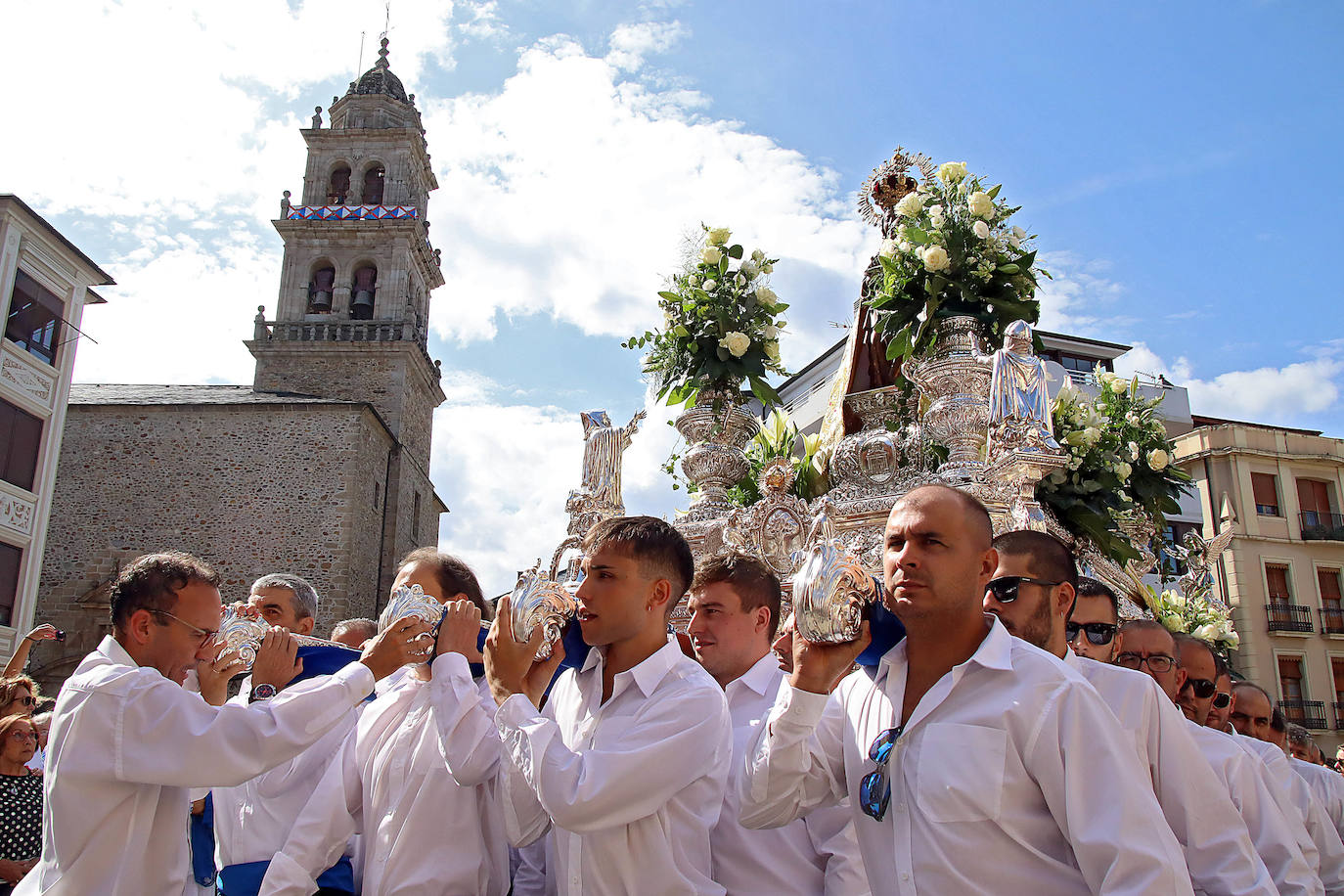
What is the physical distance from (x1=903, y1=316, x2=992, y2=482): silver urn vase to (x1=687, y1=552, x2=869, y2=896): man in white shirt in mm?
2316

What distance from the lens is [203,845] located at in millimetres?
4090

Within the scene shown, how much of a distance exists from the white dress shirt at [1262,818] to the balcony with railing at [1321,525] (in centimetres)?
2854

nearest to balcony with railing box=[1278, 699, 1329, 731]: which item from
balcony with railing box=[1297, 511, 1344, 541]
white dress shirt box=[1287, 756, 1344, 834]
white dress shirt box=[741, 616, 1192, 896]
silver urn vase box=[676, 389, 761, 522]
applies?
balcony with railing box=[1297, 511, 1344, 541]

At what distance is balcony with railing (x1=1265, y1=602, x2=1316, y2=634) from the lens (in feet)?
85.1

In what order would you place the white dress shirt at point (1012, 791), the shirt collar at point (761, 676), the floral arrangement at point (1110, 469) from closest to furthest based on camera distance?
the white dress shirt at point (1012, 791) < the shirt collar at point (761, 676) < the floral arrangement at point (1110, 469)

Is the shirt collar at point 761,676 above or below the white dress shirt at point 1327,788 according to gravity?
above

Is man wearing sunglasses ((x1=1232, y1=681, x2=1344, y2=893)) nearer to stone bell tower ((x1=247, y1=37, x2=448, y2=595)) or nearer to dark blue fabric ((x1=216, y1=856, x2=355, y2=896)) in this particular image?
dark blue fabric ((x1=216, y1=856, x2=355, y2=896))

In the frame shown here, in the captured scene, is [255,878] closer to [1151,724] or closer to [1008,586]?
[1008,586]

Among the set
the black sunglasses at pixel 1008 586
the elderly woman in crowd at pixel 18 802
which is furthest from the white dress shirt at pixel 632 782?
the elderly woman in crowd at pixel 18 802

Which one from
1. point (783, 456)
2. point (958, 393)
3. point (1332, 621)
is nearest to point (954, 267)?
point (958, 393)

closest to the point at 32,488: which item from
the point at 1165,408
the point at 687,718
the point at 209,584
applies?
the point at 209,584

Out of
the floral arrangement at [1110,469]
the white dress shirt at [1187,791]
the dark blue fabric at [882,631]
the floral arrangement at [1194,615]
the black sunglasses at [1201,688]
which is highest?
the floral arrangement at [1110,469]

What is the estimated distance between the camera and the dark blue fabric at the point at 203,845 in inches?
154

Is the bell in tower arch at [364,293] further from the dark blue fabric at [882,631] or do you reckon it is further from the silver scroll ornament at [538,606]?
the dark blue fabric at [882,631]
